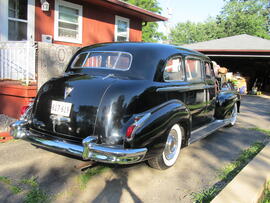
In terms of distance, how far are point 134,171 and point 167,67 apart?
1564mm

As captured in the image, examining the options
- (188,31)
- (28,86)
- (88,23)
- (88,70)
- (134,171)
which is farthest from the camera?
(188,31)

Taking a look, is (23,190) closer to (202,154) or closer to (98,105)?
(98,105)

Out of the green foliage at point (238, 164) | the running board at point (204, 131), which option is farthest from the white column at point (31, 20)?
the green foliage at point (238, 164)

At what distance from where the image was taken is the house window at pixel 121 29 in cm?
1086

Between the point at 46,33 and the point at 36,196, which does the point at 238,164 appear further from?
the point at 46,33

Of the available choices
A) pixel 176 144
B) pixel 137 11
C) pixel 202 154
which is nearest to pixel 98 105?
pixel 176 144

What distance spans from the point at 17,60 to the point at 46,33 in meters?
2.44

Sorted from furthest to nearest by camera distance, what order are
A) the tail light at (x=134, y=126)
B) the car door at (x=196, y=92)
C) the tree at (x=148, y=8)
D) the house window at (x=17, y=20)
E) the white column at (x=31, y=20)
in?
the tree at (x=148, y=8) < the white column at (x=31, y=20) < the house window at (x=17, y=20) < the car door at (x=196, y=92) < the tail light at (x=134, y=126)

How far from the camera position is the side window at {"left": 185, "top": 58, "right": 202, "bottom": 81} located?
13.8 feet

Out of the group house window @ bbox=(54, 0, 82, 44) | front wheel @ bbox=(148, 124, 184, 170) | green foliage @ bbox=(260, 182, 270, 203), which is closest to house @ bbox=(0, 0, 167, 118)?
house window @ bbox=(54, 0, 82, 44)

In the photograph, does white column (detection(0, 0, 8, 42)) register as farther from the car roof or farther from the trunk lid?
the trunk lid

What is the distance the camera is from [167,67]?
11.9 ft

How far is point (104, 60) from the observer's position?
3.79 m

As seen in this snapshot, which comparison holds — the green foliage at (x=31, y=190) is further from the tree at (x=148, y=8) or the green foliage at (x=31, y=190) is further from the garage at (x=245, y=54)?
the tree at (x=148, y=8)
